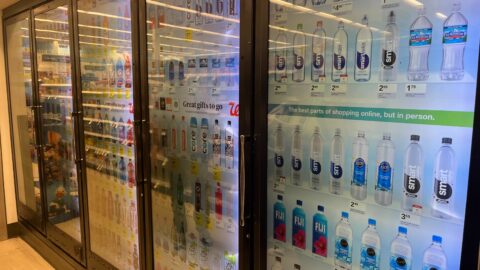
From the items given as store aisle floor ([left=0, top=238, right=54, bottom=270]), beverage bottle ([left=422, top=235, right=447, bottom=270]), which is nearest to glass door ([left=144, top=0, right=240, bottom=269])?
beverage bottle ([left=422, top=235, right=447, bottom=270])

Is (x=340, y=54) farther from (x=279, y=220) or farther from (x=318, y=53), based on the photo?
(x=279, y=220)

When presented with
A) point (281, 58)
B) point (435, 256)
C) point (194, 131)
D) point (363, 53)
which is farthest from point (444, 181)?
point (194, 131)

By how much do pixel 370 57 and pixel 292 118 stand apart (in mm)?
403

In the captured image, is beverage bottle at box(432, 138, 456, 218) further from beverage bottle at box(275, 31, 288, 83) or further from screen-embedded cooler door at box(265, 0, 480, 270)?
beverage bottle at box(275, 31, 288, 83)

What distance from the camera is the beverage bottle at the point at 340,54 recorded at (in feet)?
4.55

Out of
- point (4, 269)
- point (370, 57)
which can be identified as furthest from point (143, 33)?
point (4, 269)

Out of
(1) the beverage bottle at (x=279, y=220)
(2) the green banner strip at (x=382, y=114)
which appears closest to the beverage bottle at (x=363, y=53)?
(2) the green banner strip at (x=382, y=114)

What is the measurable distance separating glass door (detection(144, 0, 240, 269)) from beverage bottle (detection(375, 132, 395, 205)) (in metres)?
0.74

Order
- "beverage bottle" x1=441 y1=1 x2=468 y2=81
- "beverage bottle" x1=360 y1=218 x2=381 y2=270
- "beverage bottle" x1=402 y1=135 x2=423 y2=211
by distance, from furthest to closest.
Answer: "beverage bottle" x1=360 y1=218 x2=381 y2=270 < "beverage bottle" x1=402 y1=135 x2=423 y2=211 < "beverage bottle" x1=441 y1=1 x2=468 y2=81

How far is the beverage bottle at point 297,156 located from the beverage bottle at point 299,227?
100 mm

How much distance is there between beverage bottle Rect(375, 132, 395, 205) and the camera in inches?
51.0

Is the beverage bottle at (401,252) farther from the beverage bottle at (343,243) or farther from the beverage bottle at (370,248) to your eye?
the beverage bottle at (343,243)

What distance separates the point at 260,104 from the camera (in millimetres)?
1628

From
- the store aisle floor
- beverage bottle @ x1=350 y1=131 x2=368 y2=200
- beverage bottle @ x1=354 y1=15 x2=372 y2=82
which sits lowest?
the store aisle floor
